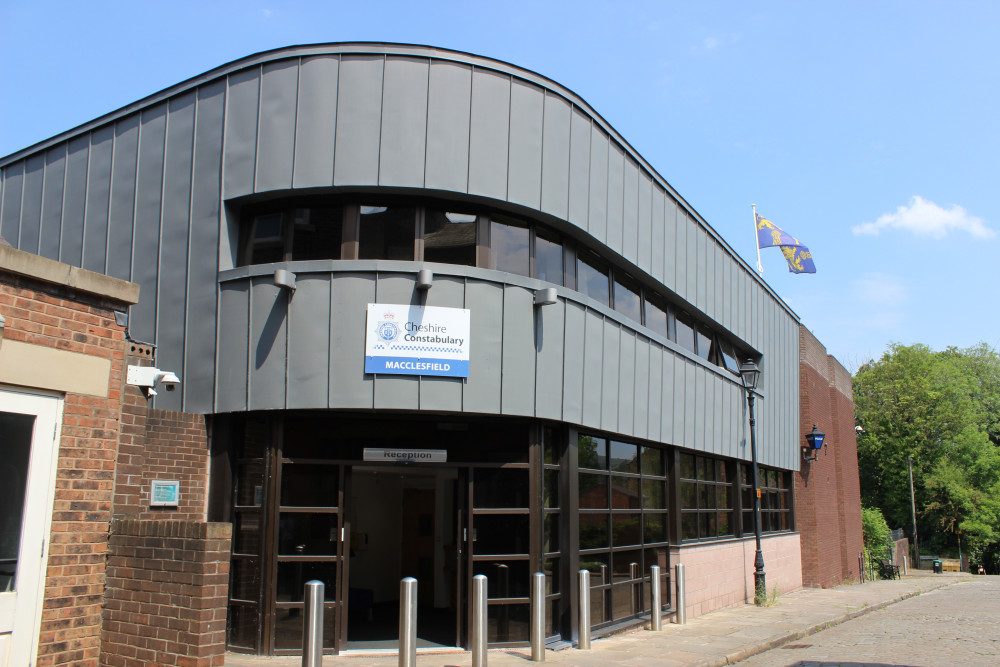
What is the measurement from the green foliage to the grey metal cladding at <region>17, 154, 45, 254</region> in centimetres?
5529

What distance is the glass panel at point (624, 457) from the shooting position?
43.8ft

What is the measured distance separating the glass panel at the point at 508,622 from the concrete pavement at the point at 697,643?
182mm

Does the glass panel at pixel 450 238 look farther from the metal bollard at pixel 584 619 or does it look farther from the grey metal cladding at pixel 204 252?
the metal bollard at pixel 584 619

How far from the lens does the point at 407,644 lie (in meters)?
8.20

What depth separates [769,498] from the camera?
2173 centimetres

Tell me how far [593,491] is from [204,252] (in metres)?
6.63

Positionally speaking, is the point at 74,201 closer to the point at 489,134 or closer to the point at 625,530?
the point at 489,134

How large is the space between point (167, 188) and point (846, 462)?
2491 centimetres

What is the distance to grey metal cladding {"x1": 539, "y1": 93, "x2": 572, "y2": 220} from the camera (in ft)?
37.7

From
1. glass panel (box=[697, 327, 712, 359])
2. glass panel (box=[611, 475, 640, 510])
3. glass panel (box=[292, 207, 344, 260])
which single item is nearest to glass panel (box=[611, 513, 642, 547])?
glass panel (box=[611, 475, 640, 510])

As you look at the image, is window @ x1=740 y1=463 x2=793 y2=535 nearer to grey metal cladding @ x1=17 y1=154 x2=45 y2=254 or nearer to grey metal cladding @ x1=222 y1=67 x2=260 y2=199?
grey metal cladding @ x1=222 y1=67 x2=260 y2=199

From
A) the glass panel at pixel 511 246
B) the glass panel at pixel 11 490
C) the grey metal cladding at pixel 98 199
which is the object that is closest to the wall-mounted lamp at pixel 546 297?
the glass panel at pixel 511 246

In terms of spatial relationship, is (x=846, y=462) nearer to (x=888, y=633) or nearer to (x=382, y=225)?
(x=888, y=633)

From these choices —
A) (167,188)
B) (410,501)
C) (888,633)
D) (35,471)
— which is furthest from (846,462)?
(35,471)
